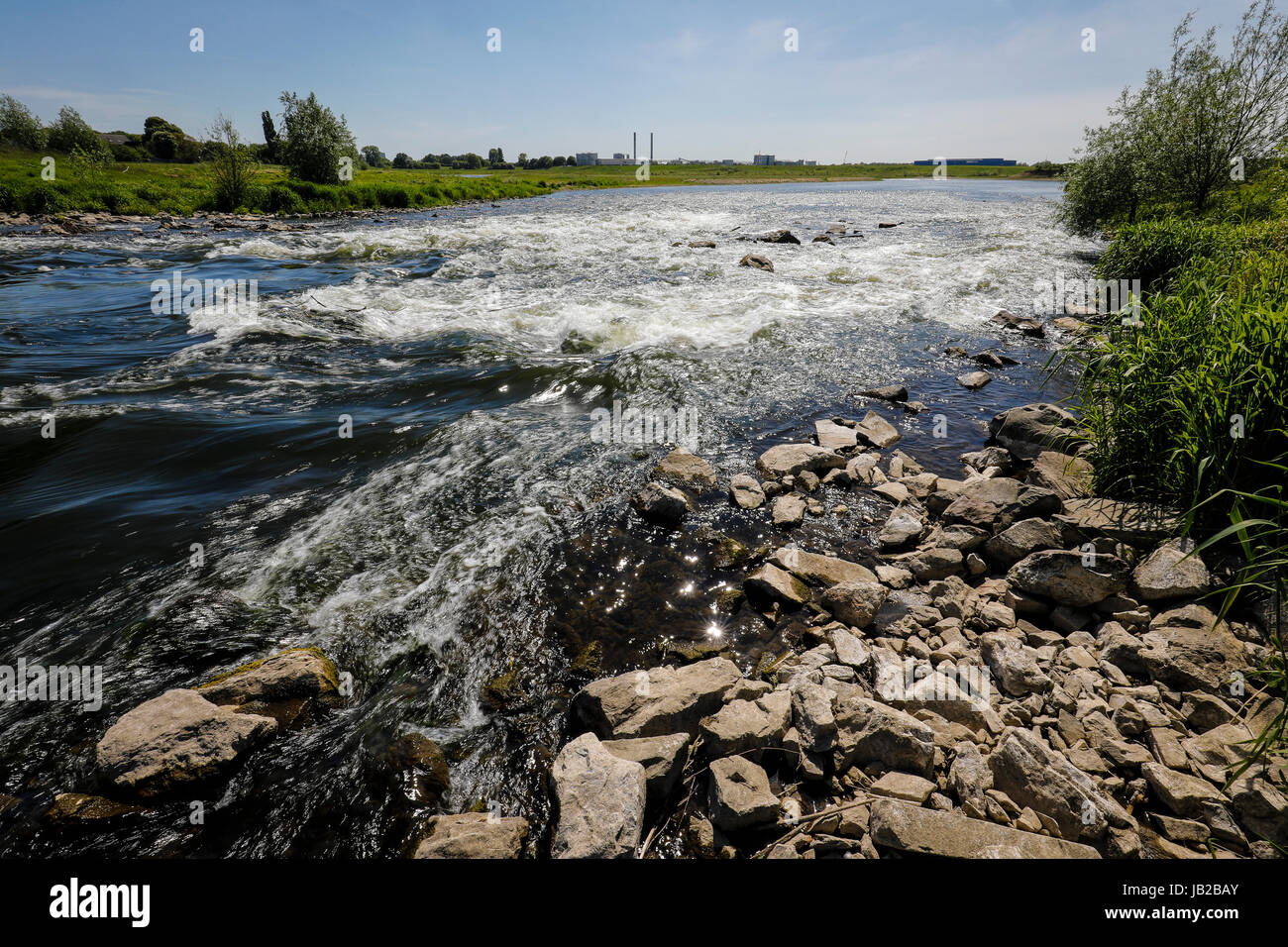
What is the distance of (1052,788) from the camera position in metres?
3.19

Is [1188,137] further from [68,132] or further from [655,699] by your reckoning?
[68,132]

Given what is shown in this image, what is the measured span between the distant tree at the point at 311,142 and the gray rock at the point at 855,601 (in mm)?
74017

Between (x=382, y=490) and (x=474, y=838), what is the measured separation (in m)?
5.57

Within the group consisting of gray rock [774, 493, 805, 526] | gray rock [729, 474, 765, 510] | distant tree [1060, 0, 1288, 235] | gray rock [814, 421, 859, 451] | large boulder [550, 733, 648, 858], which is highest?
distant tree [1060, 0, 1288, 235]

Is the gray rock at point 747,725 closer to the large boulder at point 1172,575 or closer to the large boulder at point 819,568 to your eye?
the large boulder at point 819,568

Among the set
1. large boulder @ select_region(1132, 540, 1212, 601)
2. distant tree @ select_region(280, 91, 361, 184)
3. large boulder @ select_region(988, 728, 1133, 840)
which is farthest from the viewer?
distant tree @ select_region(280, 91, 361, 184)

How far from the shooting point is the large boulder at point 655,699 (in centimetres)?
395

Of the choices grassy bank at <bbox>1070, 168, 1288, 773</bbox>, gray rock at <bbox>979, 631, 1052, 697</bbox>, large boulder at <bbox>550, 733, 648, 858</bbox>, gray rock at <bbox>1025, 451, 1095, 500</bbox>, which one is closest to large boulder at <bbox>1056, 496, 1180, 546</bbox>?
grassy bank at <bbox>1070, 168, 1288, 773</bbox>

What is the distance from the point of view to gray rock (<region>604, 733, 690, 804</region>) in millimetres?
3514

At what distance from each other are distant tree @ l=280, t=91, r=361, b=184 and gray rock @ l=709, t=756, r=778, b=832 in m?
75.1

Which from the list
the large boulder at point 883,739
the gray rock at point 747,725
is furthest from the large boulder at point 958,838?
the gray rock at point 747,725

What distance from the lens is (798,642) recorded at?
511 cm

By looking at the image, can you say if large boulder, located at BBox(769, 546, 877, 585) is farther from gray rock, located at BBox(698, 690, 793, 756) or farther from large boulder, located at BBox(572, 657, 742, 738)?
gray rock, located at BBox(698, 690, 793, 756)
